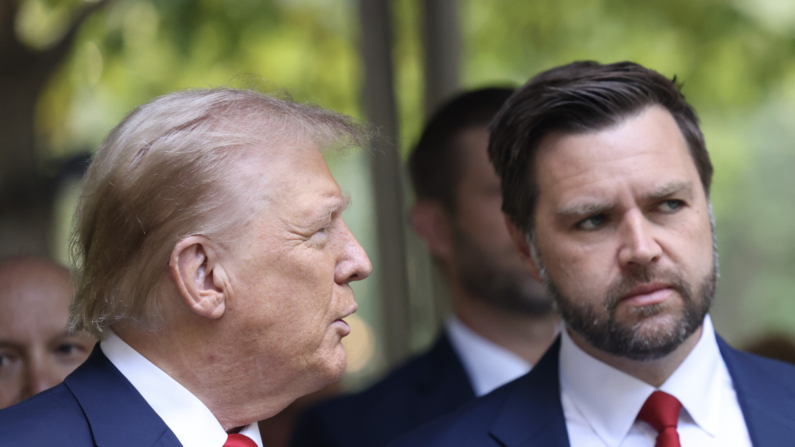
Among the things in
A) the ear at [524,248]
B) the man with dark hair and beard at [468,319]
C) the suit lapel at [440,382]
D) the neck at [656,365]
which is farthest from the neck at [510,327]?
the neck at [656,365]

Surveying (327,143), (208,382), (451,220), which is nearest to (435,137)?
(451,220)

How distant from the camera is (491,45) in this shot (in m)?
4.82

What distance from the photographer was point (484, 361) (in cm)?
335

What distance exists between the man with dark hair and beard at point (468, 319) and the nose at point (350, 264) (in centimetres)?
133

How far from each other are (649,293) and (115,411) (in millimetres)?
1375

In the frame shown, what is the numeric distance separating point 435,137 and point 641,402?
1.83 m

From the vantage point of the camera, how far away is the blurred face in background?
3305 mm

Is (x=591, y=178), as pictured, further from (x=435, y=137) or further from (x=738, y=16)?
(x=738, y=16)

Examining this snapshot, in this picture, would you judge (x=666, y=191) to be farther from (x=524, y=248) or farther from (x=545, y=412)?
(x=545, y=412)

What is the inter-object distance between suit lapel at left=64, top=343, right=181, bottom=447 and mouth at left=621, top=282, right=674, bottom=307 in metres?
1.21

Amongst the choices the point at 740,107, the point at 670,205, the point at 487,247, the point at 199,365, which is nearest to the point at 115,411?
the point at 199,365

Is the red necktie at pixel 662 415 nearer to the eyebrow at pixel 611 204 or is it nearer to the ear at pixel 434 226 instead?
the eyebrow at pixel 611 204

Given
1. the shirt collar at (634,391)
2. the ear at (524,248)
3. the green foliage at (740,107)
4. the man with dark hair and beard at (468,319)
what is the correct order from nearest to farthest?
the shirt collar at (634,391), the ear at (524,248), the man with dark hair and beard at (468,319), the green foliage at (740,107)

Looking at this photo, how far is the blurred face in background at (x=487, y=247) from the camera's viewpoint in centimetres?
330
